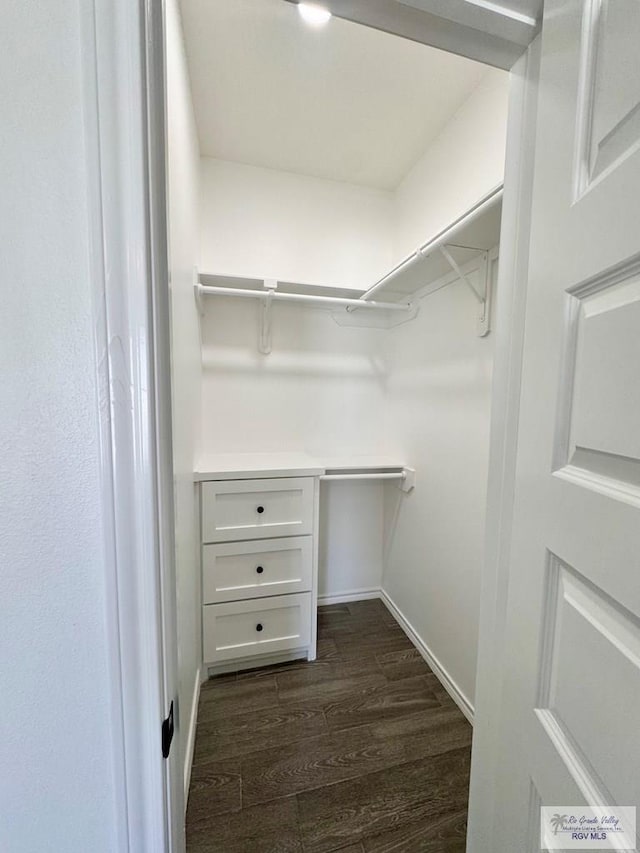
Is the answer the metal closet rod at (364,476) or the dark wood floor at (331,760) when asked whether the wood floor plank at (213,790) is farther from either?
the metal closet rod at (364,476)

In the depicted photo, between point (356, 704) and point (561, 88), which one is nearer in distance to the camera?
point (561, 88)

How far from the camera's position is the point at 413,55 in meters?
1.29

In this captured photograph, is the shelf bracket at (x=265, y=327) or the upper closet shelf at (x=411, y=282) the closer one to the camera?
the upper closet shelf at (x=411, y=282)

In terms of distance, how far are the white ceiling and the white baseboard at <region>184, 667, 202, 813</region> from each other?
2.57m

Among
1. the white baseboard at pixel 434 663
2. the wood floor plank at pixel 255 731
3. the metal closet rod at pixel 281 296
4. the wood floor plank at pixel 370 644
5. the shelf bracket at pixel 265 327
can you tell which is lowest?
the wood floor plank at pixel 370 644

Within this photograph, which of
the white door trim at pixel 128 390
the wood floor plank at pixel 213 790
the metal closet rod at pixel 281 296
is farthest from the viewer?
the metal closet rod at pixel 281 296

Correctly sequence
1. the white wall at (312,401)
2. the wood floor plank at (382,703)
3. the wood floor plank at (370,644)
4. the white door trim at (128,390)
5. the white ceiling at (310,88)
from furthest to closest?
the white wall at (312,401) < the wood floor plank at (370,644) < the wood floor plank at (382,703) < the white ceiling at (310,88) < the white door trim at (128,390)

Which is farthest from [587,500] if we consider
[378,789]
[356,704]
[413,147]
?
[413,147]

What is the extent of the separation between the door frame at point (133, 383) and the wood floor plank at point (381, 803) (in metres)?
0.91

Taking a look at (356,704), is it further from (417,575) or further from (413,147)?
(413,147)

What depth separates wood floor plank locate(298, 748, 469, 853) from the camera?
107 centimetres

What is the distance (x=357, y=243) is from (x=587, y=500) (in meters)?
2.10

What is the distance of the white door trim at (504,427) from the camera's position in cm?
70

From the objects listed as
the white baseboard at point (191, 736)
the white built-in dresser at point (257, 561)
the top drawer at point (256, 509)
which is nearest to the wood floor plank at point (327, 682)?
the white built-in dresser at point (257, 561)
